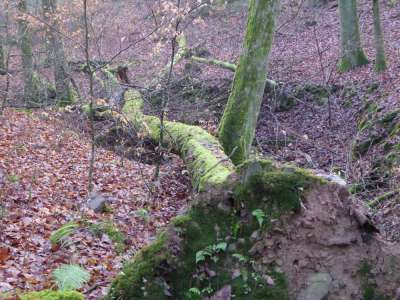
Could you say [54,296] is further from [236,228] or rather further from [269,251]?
[269,251]

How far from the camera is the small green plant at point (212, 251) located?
13.5ft

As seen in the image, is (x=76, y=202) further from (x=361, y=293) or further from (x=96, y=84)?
(x=96, y=84)

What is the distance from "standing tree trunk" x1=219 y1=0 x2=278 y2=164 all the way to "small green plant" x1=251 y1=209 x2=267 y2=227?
4.50m

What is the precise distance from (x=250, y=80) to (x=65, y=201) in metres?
4.12

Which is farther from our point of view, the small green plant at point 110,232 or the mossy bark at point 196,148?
the mossy bark at point 196,148

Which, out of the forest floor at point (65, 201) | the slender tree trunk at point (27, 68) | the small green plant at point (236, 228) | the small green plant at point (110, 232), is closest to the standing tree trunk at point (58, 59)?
the slender tree trunk at point (27, 68)

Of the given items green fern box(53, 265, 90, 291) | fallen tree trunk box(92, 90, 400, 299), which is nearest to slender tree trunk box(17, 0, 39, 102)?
green fern box(53, 265, 90, 291)

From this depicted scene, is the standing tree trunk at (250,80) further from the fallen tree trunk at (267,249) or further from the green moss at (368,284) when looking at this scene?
the green moss at (368,284)

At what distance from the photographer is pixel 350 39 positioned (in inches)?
626

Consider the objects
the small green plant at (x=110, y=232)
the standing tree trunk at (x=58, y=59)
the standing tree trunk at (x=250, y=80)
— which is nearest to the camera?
the small green plant at (x=110, y=232)

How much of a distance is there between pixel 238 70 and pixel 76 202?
4.00m

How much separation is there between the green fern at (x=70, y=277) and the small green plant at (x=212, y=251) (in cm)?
152

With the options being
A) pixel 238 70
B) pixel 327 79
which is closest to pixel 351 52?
pixel 327 79

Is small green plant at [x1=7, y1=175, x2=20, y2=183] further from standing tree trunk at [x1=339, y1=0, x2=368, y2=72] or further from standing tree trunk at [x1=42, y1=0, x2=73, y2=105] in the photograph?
standing tree trunk at [x1=339, y1=0, x2=368, y2=72]
